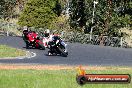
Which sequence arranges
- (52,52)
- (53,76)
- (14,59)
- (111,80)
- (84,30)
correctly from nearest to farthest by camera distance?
(111,80) < (53,76) < (14,59) < (52,52) < (84,30)

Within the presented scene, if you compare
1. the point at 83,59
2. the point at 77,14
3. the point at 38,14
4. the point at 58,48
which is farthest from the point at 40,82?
the point at 38,14

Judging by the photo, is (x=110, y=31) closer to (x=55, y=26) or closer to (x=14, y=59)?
(x=55, y=26)

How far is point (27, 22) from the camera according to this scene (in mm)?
54438

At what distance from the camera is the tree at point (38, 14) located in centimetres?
5431

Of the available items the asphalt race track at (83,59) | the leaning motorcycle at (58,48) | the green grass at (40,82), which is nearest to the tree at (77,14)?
the asphalt race track at (83,59)

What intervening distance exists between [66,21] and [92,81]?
46627 mm

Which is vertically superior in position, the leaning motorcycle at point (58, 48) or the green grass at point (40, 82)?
the green grass at point (40, 82)

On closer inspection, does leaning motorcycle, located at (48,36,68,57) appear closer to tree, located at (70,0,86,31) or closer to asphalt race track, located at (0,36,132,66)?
asphalt race track, located at (0,36,132,66)

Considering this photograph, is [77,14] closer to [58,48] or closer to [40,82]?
[58,48]

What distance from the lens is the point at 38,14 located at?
54.7 meters

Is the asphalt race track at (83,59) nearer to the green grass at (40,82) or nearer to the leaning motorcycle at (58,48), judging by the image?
A: the leaning motorcycle at (58,48)

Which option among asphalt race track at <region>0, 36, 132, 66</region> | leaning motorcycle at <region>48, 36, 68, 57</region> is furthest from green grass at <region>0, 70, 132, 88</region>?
leaning motorcycle at <region>48, 36, 68, 57</region>

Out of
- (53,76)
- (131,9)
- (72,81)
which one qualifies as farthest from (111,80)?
(131,9)

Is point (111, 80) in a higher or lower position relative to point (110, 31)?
higher
